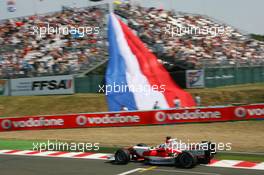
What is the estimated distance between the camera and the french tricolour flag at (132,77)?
20.9m

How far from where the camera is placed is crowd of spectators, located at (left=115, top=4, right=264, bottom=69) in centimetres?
3120

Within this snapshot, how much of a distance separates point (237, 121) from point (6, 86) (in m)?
17.8

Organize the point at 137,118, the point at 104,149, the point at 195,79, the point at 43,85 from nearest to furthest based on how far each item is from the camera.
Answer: the point at 104,149 → the point at 137,118 → the point at 195,79 → the point at 43,85

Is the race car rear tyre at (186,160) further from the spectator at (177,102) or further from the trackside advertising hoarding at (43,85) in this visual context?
the trackside advertising hoarding at (43,85)

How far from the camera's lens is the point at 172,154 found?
40.1 feet

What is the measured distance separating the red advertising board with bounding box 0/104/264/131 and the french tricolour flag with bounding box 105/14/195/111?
19.6 inches

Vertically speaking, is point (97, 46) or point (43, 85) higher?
point (97, 46)

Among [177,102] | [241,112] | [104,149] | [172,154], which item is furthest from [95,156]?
[241,112]

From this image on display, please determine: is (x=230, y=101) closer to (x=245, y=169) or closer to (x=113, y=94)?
(x=113, y=94)

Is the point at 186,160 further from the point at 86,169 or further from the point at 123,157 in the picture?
the point at 86,169

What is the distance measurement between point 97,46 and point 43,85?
4.42m

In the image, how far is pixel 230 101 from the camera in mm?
27766

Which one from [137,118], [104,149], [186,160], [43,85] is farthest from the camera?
[43,85]

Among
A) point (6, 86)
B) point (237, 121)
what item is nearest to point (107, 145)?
point (237, 121)
